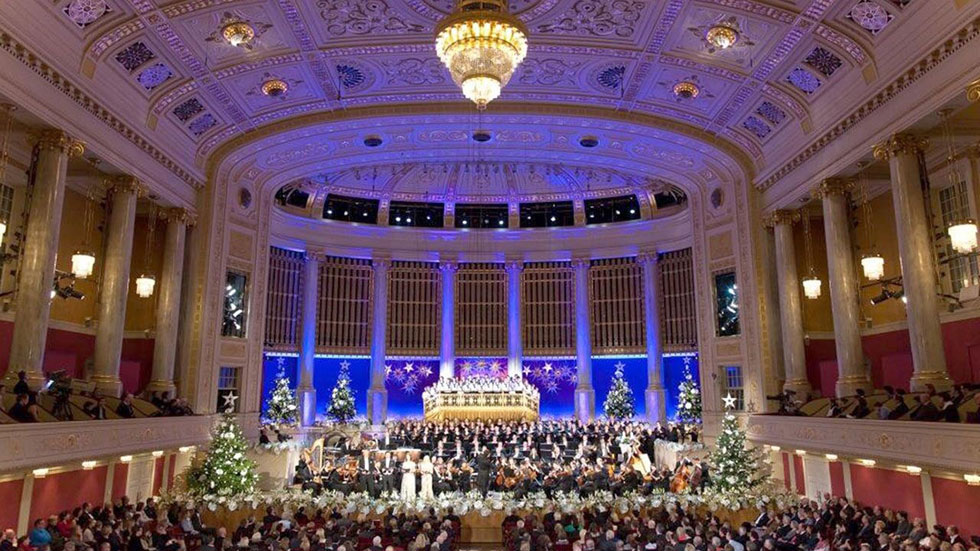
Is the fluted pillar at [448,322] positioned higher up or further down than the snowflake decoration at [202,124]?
further down

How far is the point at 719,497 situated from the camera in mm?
15492

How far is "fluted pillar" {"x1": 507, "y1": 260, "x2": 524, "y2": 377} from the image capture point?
94.6 ft

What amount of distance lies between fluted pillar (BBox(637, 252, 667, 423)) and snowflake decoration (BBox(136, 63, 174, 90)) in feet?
61.4

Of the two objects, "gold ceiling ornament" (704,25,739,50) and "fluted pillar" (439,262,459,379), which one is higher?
"gold ceiling ornament" (704,25,739,50)

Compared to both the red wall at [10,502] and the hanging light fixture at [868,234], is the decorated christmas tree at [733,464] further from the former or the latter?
the red wall at [10,502]

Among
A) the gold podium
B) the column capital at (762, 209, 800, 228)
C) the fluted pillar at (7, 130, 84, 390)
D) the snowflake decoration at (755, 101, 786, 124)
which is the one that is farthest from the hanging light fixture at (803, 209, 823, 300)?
the fluted pillar at (7, 130, 84, 390)

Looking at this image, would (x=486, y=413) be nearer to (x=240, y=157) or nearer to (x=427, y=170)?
(x=427, y=170)

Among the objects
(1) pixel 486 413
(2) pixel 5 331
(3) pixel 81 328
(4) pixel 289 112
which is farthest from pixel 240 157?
(1) pixel 486 413

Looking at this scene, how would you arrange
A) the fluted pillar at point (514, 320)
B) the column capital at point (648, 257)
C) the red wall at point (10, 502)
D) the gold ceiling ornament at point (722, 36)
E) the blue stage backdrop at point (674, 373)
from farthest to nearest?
the fluted pillar at point (514, 320) → the column capital at point (648, 257) → the blue stage backdrop at point (674, 373) → the gold ceiling ornament at point (722, 36) → the red wall at point (10, 502)

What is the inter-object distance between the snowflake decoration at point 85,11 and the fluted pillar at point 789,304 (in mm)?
17023

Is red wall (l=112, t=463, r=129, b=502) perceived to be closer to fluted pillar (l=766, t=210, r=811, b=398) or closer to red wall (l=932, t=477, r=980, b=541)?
red wall (l=932, t=477, r=980, b=541)

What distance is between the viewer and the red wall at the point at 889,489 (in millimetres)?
12211

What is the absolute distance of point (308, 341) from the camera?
2677cm

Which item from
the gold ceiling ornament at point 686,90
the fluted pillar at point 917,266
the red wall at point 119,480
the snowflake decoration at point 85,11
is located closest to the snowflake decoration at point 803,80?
the gold ceiling ornament at point 686,90
